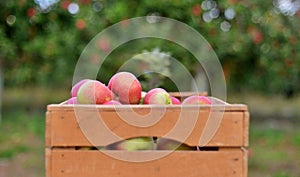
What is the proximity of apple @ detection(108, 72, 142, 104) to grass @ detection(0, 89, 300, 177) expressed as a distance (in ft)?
7.02

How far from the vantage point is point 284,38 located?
3951mm

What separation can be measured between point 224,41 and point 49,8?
1.57m

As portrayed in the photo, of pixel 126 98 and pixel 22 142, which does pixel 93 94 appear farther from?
pixel 22 142

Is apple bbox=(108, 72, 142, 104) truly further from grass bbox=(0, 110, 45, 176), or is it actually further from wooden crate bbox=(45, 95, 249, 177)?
grass bbox=(0, 110, 45, 176)

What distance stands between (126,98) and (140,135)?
0.16 metres

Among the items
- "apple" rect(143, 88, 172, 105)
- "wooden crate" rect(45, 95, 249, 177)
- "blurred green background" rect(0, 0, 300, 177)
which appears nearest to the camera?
"wooden crate" rect(45, 95, 249, 177)

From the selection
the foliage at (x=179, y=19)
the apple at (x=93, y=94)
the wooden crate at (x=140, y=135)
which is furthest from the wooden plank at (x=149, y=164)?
the foliage at (x=179, y=19)

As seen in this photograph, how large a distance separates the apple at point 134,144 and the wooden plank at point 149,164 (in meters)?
0.01

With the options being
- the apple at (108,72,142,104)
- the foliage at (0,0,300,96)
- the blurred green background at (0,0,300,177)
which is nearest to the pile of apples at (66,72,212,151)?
the apple at (108,72,142,104)

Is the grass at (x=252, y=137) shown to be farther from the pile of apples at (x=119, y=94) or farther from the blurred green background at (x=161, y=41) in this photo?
the pile of apples at (x=119, y=94)

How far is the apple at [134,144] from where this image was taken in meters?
1.21

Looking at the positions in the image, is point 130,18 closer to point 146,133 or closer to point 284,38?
point 284,38

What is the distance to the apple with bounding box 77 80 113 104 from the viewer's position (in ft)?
4.18

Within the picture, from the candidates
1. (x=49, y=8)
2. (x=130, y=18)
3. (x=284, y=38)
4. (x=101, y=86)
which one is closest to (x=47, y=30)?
(x=49, y=8)
